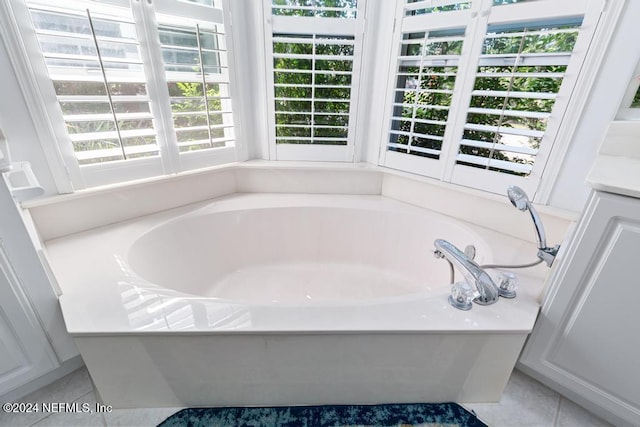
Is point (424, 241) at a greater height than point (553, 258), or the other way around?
point (553, 258)

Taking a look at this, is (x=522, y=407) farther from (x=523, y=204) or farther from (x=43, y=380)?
(x=43, y=380)

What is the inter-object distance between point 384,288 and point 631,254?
1.12 meters

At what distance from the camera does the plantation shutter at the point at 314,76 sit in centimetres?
169

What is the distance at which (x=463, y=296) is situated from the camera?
0.99 metres


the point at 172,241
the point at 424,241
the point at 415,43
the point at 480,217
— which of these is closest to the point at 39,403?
the point at 172,241

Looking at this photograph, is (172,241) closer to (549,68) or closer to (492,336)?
(492,336)

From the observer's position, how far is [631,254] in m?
0.82

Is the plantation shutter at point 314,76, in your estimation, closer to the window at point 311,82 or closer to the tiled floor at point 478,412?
the window at point 311,82

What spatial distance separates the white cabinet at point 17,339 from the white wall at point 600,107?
2027mm

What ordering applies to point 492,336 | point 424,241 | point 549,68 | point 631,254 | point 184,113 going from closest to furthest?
point 631,254
point 492,336
point 549,68
point 184,113
point 424,241

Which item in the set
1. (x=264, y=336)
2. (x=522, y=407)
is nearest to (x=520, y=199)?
(x=522, y=407)

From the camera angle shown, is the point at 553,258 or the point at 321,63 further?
the point at 321,63

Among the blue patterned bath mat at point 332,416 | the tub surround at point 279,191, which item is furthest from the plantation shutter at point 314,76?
the blue patterned bath mat at point 332,416

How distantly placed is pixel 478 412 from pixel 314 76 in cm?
193
